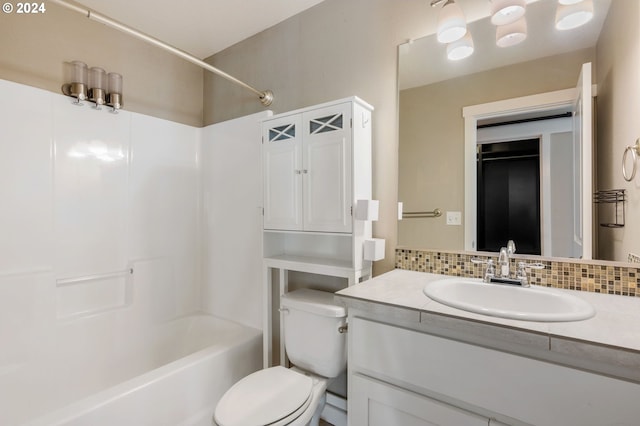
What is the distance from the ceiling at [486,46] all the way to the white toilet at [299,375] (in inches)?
49.2

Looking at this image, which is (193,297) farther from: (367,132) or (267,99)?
(367,132)

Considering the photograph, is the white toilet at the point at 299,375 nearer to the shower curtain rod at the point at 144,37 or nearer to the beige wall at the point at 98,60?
the shower curtain rod at the point at 144,37

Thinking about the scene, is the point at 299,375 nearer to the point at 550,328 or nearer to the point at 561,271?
the point at 550,328

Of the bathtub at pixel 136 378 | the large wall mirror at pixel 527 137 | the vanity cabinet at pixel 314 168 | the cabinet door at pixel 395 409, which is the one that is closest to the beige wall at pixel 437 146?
the large wall mirror at pixel 527 137

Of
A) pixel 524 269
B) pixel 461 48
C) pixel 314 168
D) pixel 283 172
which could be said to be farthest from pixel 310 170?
pixel 524 269

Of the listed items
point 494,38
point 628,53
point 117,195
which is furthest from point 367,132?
point 117,195

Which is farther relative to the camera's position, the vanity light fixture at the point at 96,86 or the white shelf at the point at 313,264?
the vanity light fixture at the point at 96,86

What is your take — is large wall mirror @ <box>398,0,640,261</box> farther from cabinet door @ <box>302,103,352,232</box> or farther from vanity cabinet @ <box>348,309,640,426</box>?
vanity cabinet @ <box>348,309,640,426</box>

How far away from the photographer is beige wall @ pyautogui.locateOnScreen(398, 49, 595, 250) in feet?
4.61

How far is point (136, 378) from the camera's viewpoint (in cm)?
143

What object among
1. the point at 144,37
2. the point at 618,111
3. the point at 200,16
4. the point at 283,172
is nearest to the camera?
the point at 618,111

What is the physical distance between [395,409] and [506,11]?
5.27ft

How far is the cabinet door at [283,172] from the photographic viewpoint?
1669mm

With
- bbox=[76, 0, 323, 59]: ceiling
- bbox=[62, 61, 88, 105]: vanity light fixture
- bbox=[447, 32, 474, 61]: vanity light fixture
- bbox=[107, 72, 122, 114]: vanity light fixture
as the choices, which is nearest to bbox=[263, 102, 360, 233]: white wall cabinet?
bbox=[447, 32, 474, 61]: vanity light fixture
